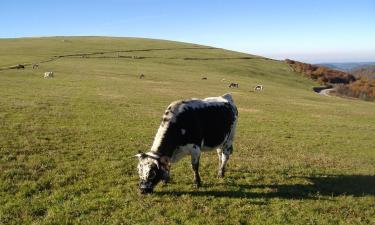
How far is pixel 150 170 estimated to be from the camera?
460 inches

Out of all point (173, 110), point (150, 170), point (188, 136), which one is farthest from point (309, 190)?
point (150, 170)

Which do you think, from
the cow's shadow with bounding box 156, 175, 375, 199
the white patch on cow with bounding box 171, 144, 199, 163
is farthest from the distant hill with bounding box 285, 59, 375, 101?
the white patch on cow with bounding box 171, 144, 199, 163

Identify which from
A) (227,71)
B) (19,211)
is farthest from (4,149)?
(227,71)

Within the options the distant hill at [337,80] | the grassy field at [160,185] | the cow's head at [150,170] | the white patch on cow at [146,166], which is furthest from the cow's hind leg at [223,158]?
the distant hill at [337,80]

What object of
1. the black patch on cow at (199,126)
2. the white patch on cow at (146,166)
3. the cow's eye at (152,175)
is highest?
the black patch on cow at (199,126)

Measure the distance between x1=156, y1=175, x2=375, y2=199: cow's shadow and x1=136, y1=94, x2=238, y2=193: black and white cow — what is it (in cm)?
113

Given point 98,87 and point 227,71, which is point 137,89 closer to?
point 98,87

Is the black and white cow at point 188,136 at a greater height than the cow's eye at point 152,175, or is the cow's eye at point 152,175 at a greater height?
the black and white cow at point 188,136

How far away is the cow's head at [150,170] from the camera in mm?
11742

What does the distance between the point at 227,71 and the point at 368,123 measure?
6425cm

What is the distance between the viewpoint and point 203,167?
648 inches

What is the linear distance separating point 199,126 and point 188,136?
0.63m

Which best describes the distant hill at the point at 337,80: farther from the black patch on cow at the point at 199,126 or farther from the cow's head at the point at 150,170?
the cow's head at the point at 150,170

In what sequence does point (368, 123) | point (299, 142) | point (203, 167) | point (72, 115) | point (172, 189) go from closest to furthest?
point (172, 189)
point (203, 167)
point (299, 142)
point (72, 115)
point (368, 123)
